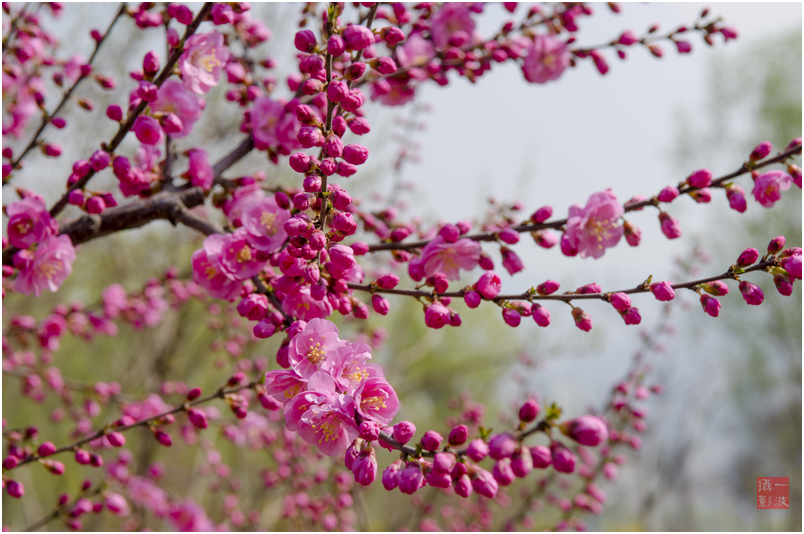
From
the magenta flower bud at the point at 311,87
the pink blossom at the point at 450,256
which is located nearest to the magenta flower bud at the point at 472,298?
the pink blossom at the point at 450,256

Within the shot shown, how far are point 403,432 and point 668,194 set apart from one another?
0.72 m

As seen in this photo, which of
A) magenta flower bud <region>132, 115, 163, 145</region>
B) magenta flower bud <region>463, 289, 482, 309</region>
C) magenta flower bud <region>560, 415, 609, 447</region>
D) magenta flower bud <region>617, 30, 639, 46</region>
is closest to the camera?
magenta flower bud <region>560, 415, 609, 447</region>

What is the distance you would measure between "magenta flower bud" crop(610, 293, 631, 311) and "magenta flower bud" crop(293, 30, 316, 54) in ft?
2.42

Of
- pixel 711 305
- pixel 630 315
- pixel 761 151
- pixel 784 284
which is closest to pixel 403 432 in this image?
pixel 630 315

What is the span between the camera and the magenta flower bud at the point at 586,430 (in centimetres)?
61

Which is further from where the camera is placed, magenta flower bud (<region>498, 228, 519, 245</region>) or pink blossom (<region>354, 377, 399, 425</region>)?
magenta flower bud (<region>498, 228, 519, 245</region>)

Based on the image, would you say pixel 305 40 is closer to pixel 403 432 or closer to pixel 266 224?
Result: pixel 266 224

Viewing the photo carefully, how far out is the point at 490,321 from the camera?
8781 mm

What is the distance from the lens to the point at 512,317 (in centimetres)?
84

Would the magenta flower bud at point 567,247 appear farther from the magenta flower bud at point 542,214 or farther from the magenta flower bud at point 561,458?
the magenta flower bud at point 561,458

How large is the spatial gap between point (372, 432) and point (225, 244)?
0.48 m

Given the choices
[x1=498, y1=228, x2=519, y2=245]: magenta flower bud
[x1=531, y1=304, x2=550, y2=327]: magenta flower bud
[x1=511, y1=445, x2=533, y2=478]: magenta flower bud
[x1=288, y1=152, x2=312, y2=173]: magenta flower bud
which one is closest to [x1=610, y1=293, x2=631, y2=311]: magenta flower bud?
[x1=531, y1=304, x2=550, y2=327]: magenta flower bud

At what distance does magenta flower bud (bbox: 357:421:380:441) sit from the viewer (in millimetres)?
673

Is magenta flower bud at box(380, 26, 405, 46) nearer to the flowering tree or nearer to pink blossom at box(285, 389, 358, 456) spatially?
the flowering tree
